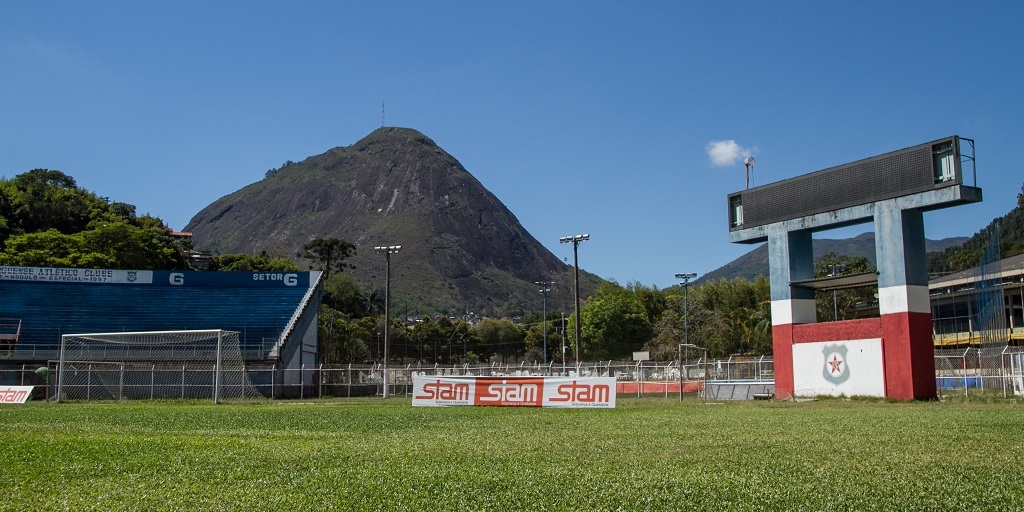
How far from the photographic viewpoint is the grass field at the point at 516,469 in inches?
272

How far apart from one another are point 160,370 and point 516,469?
35.5 metres

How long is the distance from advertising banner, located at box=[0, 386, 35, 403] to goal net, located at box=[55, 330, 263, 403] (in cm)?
300

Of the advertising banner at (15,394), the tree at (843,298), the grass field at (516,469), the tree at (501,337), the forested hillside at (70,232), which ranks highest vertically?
the forested hillside at (70,232)

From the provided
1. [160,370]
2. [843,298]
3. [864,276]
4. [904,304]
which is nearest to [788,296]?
[864,276]

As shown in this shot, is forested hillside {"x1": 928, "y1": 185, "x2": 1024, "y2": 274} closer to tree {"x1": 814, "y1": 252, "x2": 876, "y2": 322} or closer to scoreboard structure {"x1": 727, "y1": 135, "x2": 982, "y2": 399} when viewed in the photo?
tree {"x1": 814, "y1": 252, "x2": 876, "y2": 322}

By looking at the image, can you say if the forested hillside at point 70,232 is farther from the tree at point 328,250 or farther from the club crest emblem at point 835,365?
the club crest emblem at point 835,365

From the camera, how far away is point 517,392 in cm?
2667

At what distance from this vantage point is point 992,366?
105 feet

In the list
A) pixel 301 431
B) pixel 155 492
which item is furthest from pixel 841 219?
pixel 155 492

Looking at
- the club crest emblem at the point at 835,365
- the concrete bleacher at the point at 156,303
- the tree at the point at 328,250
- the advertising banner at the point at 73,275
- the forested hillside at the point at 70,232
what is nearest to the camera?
the club crest emblem at the point at 835,365

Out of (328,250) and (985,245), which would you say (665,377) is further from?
(328,250)

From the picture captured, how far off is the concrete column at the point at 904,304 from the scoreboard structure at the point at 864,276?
0.13 ft

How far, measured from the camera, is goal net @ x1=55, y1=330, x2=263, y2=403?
36719mm

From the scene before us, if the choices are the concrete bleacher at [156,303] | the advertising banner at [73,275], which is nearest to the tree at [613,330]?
the concrete bleacher at [156,303]
